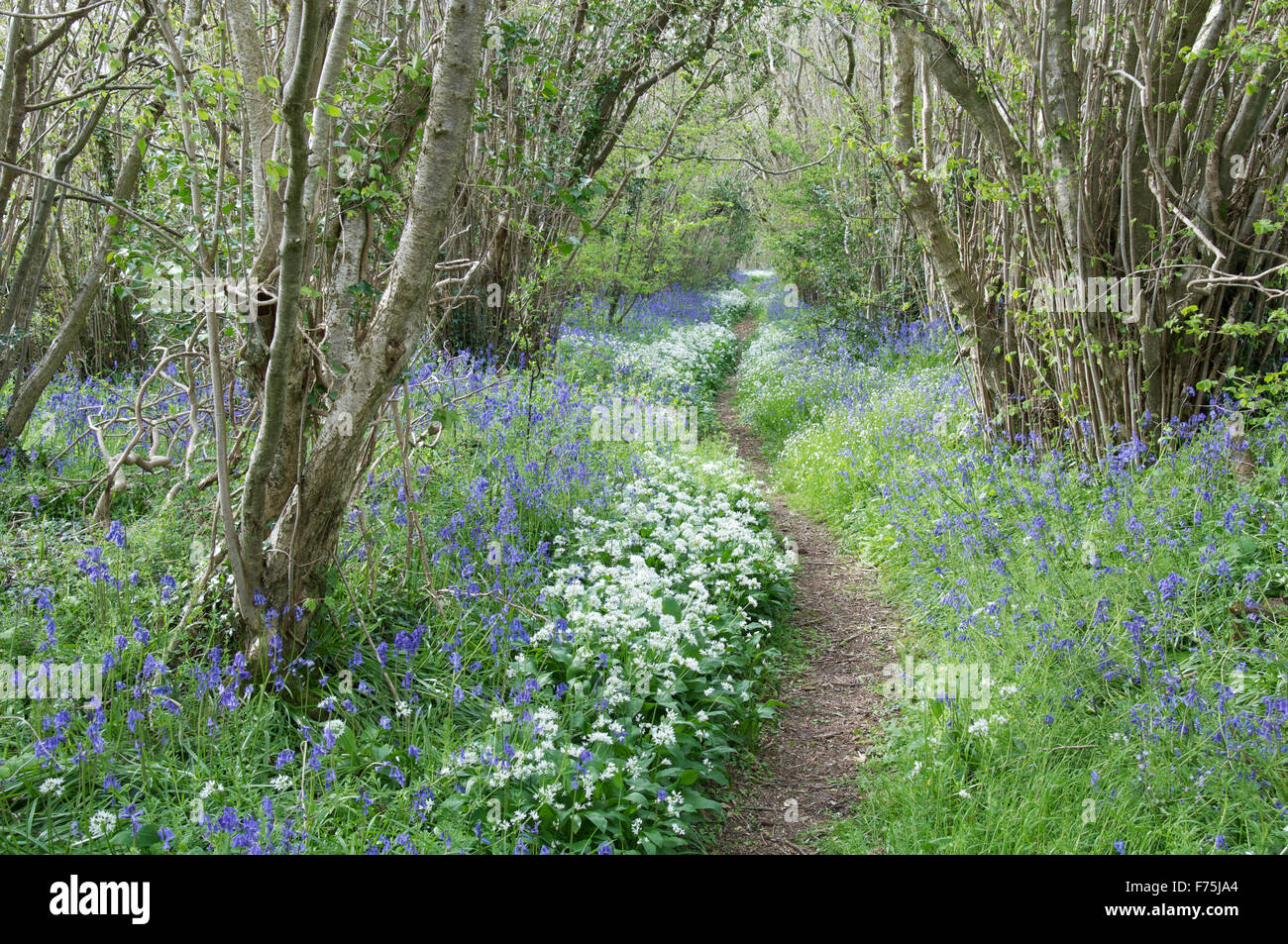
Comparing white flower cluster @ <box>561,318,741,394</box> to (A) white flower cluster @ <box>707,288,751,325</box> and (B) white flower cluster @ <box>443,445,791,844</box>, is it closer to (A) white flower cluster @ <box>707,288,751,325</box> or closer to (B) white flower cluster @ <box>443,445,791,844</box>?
(A) white flower cluster @ <box>707,288,751,325</box>

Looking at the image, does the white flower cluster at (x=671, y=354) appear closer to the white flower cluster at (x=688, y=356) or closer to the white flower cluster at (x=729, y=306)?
the white flower cluster at (x=688, y=356)

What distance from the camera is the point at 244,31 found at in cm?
283

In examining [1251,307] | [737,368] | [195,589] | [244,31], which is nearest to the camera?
[244,31]

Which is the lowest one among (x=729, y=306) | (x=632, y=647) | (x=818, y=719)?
(x=818, y=719)

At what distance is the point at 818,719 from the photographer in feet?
12.7

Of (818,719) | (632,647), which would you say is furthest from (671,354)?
(632,647)

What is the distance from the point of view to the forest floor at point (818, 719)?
10.3 feet

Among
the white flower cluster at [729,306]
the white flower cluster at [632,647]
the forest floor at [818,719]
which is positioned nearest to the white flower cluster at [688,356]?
the white flower cluster at [729,306]

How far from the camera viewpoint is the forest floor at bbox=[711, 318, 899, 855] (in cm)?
315

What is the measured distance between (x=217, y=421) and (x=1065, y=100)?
502 centimetres

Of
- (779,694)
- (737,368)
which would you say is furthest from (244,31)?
(737,368)

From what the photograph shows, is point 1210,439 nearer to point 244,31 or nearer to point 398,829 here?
point 398,829

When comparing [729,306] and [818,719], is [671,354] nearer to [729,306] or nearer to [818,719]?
[818,719]

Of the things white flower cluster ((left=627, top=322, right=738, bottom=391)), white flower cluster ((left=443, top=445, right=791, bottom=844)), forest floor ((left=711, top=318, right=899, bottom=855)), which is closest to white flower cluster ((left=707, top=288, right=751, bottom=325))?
white flower cluster ((left=627, top=322, right=738, bottom=391))
